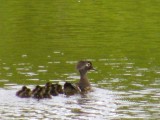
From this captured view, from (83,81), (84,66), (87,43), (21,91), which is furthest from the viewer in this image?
(87,43)

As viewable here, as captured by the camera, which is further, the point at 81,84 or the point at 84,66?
the point at 84,66

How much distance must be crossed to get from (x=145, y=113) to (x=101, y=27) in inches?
424

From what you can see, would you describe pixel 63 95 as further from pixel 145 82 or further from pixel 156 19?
pixel 156 19

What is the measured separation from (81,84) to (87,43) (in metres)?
4.96

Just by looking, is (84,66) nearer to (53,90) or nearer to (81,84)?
(81,84)

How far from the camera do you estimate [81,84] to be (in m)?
18.9

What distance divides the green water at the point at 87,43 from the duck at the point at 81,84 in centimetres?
33

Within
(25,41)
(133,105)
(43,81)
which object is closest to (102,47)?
(25,41)

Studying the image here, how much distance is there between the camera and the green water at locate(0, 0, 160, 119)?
63.2ft

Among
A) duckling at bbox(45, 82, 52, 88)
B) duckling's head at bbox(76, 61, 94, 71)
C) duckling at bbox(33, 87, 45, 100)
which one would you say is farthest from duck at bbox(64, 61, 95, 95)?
duckling at bbox(33, 87, 45, 100)

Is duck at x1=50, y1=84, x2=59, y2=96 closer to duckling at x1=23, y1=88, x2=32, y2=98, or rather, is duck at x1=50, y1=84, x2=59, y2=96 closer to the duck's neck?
duckling at x1=23, y1=88, x2=32, y2=98

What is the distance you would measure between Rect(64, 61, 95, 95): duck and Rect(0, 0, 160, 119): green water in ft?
1.07

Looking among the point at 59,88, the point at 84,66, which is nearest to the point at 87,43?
the point at 84,66

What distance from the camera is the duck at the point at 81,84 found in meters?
18.1
